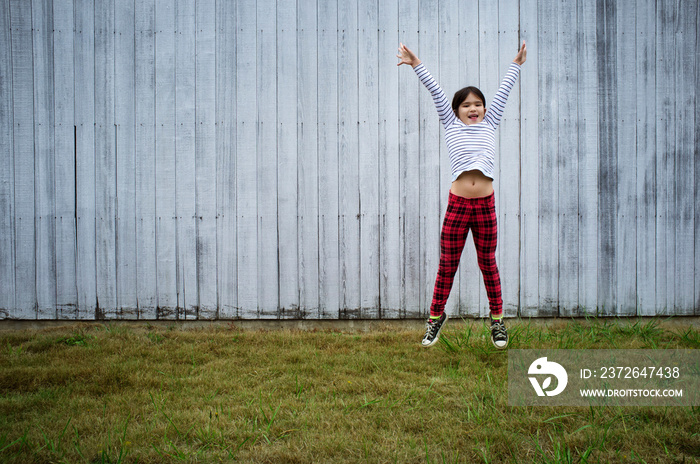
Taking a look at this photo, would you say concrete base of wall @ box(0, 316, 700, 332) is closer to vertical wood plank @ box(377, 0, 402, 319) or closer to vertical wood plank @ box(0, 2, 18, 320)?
vertical wood plank @ box(377, 0, 402, 319)

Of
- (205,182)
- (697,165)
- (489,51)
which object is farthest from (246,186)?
(697,165)

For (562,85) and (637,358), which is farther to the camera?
(562,85)

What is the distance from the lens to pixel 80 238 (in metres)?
4.07

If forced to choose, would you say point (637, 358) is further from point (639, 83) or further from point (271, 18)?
point (271, 18)

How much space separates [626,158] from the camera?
13.6 ft

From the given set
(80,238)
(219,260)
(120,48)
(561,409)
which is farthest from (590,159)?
(80,238)

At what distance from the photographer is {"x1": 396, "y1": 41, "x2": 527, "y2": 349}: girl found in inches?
100

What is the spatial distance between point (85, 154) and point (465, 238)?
146 inches

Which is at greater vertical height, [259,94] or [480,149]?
[259,94]

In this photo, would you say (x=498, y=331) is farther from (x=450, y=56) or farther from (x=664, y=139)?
(x=664, y=139)

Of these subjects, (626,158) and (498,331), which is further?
(626,158)

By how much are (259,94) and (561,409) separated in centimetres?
357

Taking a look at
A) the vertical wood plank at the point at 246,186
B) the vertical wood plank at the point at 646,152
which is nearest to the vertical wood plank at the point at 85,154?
the vertical wood plank at the point at 246,186

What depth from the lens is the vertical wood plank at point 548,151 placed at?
13.5 ft
